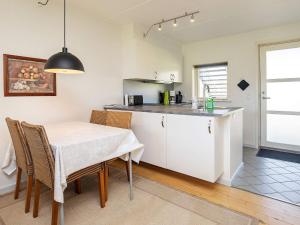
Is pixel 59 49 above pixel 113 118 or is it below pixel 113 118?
above

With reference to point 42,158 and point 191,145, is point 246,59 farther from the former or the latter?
point 42,158

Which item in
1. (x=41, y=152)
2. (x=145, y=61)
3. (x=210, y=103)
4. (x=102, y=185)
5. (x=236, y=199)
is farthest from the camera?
(x=145, y=61)

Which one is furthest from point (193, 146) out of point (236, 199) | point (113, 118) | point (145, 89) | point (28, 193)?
point (145, 89)

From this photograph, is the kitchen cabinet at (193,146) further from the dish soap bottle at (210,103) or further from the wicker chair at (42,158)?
the wicker chair at (42,158)

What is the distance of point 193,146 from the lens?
2.27 metres

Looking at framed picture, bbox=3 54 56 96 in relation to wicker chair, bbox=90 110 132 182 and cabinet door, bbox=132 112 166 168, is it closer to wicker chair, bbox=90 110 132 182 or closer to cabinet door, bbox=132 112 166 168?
wicker chair, bbox=90 110 132 182

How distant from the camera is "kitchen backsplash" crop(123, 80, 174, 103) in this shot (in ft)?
11.9

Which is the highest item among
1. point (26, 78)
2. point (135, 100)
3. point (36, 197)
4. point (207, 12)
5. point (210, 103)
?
point (207, 12)

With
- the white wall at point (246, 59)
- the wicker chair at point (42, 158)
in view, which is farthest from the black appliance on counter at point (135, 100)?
the wicker chair at point (42, 158)

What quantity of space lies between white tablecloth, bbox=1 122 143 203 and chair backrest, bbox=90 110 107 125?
0.80m

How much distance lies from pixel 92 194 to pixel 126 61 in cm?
222

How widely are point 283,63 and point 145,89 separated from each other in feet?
8.66

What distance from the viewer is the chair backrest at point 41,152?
1372 millimetres

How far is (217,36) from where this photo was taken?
4.03 meters
